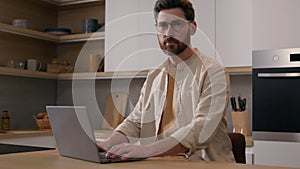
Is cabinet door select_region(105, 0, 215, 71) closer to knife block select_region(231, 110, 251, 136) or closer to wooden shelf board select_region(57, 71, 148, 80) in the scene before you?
wooden shelf board select_region(57, 71, 148, 80)

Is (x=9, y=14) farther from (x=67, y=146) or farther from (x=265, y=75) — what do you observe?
(x=67, y=146)

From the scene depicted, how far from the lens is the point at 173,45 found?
1702 millimetres

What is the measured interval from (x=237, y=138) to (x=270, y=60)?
0.83m

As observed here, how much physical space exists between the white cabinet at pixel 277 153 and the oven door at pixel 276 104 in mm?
39

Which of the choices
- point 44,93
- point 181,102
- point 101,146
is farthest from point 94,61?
point 101,146

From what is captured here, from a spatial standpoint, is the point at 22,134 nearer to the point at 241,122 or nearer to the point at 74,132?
the point at 241,122

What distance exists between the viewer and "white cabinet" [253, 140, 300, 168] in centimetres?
242

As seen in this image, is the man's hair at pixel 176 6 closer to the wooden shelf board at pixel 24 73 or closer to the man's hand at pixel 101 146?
the man's hand at pixel 101 146

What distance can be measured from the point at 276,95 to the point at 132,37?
1.28 metres

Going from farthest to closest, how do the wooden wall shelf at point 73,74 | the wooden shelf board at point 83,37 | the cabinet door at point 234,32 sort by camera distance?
the wooden shelf board at point 83,37
the wooden wall shelf at point 73,74
the cabinet door at point 234,32

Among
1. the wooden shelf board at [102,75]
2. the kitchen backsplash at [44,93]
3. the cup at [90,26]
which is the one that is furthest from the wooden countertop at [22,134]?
the cup at [90,26]

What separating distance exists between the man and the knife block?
3.84 ft

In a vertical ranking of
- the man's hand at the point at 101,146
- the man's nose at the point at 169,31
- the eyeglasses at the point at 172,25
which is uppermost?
the eyeglasses at the point at 172,25

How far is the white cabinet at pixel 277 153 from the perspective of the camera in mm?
2420
